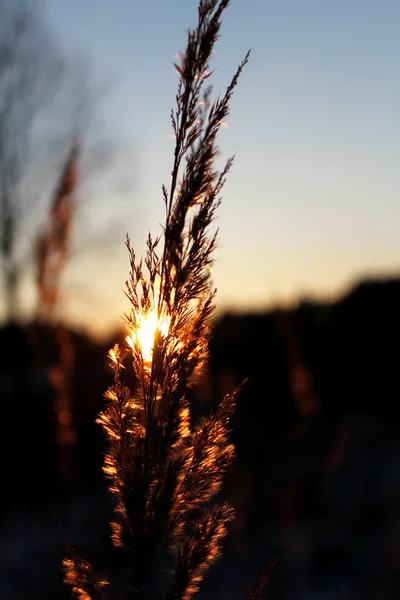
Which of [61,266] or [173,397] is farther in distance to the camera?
[61,266]

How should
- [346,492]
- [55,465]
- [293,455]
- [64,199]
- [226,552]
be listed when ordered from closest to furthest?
1. [64,199]
2. [226,552]
3. [346,492]
4. [293,455]
5. [55,465]

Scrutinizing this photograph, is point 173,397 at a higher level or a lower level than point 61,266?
lower

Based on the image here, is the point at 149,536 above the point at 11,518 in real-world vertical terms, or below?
above

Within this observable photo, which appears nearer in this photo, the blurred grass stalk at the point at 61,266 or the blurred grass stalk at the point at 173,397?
the blurred grass stalk at the point at 173,397

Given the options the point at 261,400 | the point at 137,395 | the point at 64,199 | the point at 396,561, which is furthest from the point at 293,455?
the point at 137,395

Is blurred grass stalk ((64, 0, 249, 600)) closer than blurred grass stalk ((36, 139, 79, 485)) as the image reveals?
Yes

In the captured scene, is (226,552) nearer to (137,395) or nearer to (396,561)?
(396,561)

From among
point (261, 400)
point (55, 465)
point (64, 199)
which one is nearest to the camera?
point (64, 199)

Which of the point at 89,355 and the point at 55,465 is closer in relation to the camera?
the point at 55,465
